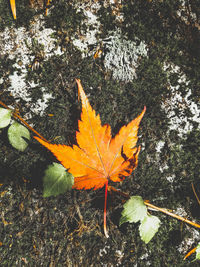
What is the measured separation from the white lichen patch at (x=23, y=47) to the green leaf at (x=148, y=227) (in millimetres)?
887

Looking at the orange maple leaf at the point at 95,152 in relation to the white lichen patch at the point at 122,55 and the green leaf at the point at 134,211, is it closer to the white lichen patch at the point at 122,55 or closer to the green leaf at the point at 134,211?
the green leaf at the point at 134,211

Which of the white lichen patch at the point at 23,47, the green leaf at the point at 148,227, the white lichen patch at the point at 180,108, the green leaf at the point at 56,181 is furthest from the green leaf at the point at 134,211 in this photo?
the white lichen patch at the point at 23,47

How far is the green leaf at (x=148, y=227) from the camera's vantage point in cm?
107

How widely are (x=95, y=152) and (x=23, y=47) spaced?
30.0 inches

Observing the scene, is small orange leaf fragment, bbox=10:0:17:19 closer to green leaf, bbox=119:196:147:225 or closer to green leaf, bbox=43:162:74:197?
green leaf, bbox=43:162:74:197

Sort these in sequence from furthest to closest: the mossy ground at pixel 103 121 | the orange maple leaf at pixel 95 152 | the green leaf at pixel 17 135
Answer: the mossy ground at pixel 103 121
the green leaf at pixel 17 135
the orange maple leaf at pixel 95 152

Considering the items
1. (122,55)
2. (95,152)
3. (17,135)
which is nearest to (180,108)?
(122,55)

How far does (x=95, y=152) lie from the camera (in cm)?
101

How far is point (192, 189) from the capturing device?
4.13ft

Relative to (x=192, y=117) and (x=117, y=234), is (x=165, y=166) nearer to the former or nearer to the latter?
(x=192, y=117)

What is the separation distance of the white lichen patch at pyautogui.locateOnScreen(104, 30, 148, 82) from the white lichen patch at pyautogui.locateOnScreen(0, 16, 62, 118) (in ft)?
0.99

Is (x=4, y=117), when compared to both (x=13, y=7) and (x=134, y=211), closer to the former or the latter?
(x=13, y=7)

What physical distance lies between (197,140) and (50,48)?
3.45 ft

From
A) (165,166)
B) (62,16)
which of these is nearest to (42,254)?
(165,166)
